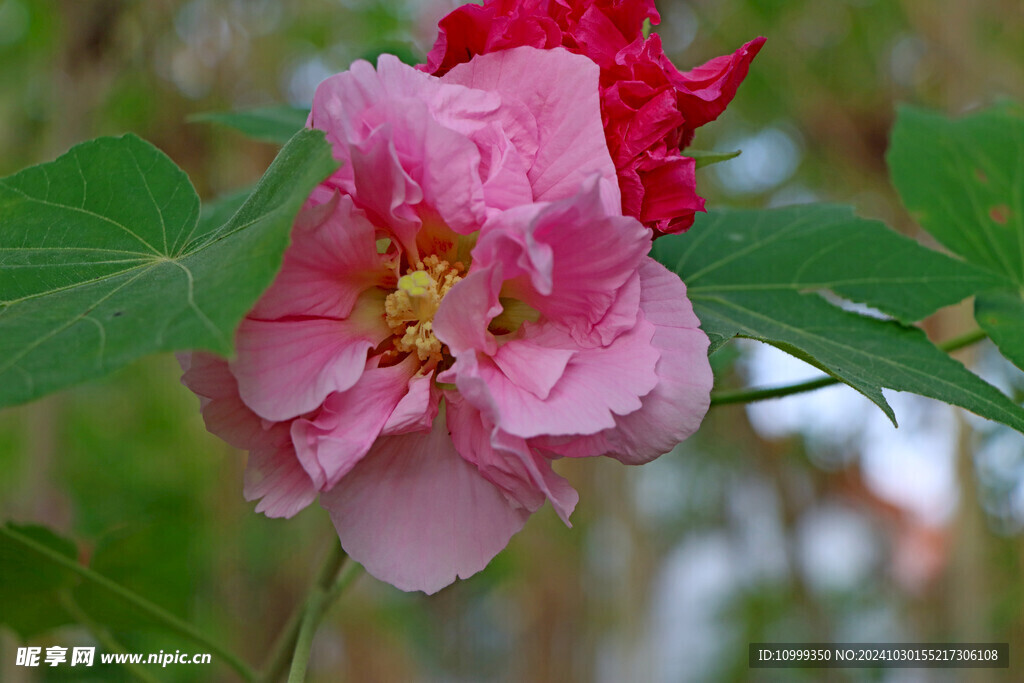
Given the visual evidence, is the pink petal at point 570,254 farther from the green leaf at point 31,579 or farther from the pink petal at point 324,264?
the green leaf at point 31,579

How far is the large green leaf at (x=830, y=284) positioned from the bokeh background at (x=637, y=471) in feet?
4.01

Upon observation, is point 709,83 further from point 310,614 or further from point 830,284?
point 310,614

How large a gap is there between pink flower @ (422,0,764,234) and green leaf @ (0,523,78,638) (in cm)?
59

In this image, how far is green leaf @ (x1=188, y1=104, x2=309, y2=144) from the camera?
96cm

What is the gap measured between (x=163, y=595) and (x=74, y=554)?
12.9 inches

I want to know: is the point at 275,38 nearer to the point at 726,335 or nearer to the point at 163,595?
the point at 163,595

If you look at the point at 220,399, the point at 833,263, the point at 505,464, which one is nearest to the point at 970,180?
the point at 833,263

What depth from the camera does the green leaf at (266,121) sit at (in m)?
0.96

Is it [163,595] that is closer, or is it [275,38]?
[163,595]

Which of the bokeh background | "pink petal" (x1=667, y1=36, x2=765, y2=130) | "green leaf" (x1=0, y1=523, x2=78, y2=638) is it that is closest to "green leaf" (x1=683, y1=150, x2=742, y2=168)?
"pink petal" (x1=667, y1=36, x2=765, y2=130)

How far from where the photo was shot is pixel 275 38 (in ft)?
9.45

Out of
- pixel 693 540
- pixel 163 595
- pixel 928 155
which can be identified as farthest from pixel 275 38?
pixel 693 540

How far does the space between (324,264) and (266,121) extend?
0.58m

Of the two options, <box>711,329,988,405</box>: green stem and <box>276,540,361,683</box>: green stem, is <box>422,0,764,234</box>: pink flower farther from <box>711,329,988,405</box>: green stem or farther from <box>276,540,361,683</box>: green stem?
<box>276,540,361,683</box>: green stem
